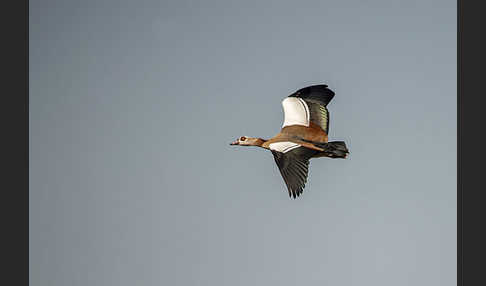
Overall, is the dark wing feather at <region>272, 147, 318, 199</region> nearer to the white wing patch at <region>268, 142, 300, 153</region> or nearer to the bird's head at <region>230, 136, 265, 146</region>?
the white wing patch at <region>268, 142, 300, 153</region>

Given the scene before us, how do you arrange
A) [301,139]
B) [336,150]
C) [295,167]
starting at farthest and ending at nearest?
1. [301,139]
2. [336,150]
3. [295,167]

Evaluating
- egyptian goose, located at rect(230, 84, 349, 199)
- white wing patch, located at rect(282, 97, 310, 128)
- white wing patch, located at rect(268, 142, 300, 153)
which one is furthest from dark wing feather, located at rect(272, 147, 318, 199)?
white wing patch, located at rect(282, 97, 310, 128)

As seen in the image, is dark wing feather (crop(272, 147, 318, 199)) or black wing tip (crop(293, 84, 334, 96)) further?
black wing tip (crop(293, 84, 334, 96))

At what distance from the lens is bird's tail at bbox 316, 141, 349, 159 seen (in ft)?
68.2

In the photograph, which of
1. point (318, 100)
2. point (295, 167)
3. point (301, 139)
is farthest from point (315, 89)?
point (295, 167)

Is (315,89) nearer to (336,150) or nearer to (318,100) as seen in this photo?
(318,100)

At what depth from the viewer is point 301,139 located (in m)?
21.8

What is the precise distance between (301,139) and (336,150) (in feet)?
4.49

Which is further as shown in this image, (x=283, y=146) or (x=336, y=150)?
(x=283, y=146)

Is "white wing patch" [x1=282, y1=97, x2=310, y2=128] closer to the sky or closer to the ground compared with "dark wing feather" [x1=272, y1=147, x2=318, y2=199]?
closer to the sky

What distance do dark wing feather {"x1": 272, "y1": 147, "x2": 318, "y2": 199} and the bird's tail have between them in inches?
12.5

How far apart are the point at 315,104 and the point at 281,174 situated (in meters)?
3.55

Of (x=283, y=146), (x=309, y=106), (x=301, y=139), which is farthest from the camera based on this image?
(x=309, y=106)

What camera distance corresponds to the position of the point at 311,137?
22.0 meters
